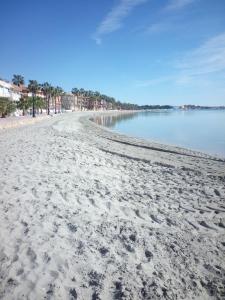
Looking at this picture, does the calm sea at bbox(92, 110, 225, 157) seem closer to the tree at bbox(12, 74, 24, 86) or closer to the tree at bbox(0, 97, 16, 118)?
the tree at bbox(0, 97, 16, 118)

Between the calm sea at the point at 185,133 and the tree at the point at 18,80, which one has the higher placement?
the tree at the point at 18,80

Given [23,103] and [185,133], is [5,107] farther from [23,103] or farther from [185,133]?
[185,133]

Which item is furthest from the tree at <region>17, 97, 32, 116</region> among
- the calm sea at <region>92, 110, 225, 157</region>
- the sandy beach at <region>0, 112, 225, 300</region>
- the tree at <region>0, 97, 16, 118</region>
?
the sandy beach at <region>0, 112, 225, 300</region>

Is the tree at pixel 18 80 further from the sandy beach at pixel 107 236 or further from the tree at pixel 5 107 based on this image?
the sandy beach at pixel 107 236

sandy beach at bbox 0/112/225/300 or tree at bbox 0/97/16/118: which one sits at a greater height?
tree at bbox 0/97/16/118

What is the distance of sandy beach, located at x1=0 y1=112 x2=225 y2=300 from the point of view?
3.89 m

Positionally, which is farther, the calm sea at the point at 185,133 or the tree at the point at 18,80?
the tree at the point at 18,80

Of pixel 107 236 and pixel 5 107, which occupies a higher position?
pixel 5 107

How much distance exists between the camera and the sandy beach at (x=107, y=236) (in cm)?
389

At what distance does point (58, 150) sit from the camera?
46.3ft

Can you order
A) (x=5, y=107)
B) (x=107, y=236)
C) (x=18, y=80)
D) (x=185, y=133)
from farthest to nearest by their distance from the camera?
(x=18, y=80) < (x=5, y=107) < (x=185, y=133) < (x=107, y=236)

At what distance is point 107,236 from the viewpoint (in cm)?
529

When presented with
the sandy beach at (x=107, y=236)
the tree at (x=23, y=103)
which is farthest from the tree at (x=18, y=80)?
the sandy beach at (x=107, y=236)

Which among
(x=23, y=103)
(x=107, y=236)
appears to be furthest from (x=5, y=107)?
(x=107, y=236)
